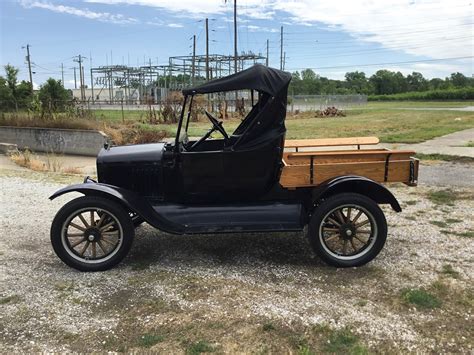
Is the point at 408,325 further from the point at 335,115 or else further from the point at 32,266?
the point at 335,115

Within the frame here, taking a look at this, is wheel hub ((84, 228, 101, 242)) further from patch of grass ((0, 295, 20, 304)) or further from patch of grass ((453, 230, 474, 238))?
patch of grass ((453, 230, 474, 238))

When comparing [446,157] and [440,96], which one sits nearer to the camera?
[446,157]

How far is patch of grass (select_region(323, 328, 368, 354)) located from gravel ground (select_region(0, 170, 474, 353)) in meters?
0.01

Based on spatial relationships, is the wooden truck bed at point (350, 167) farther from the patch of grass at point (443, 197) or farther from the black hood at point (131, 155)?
the patch of grass at point (443, 197)

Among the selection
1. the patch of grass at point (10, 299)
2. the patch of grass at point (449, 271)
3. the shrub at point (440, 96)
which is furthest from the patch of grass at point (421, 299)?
the shrub at point (440, 96)

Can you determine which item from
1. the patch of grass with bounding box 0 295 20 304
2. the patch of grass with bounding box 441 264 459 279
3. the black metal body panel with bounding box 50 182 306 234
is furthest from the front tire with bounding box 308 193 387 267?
the patch of grass with bounding box 0 295 20 304

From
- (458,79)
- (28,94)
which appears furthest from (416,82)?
(28,94)

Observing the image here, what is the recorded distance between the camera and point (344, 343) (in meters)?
3.25

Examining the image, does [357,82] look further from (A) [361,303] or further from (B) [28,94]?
(A) [361,303]

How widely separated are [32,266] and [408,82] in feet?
348

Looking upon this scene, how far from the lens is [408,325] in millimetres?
3482

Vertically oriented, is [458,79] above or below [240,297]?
above

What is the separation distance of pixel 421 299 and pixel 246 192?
2016 millimetres

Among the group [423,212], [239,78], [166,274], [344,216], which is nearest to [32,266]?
[166,274]
